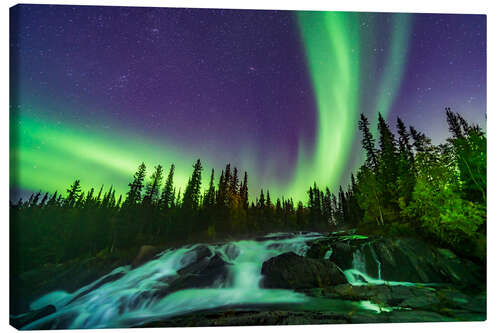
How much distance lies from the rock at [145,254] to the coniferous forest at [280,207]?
145 millimetres

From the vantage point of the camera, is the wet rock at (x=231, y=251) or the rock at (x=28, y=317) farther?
the wet rock at (x=231, y=251)

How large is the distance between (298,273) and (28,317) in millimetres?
5538

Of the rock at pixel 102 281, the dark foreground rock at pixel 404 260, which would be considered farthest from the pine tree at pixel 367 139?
the rock at pixel 102 281

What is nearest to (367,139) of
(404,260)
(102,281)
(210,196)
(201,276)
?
(404,260)

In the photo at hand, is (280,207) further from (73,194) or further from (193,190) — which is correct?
(73,194)

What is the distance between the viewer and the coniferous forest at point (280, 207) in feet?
17.3

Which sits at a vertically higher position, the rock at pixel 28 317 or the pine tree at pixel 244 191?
the pine tree at pixel 244 191

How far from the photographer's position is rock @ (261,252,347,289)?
5477 mm

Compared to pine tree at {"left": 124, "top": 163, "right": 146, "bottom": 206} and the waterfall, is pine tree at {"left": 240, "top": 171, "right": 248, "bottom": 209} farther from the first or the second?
the waterfall

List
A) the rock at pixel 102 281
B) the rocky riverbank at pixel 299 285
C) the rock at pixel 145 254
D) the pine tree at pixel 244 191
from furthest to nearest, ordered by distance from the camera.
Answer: the pine tree at pixel 244 191 → the rock at pixel 145 254 → the rock at pixel 102 281 → the rocky riverbank at pixel 299 285

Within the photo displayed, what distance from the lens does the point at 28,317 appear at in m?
4.63

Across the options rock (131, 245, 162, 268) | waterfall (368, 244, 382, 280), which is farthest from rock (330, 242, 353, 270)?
rock (131, 245, 162, 268)

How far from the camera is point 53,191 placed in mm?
5090

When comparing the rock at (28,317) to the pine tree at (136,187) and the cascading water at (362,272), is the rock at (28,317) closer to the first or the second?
the pine tree at (136,187)
